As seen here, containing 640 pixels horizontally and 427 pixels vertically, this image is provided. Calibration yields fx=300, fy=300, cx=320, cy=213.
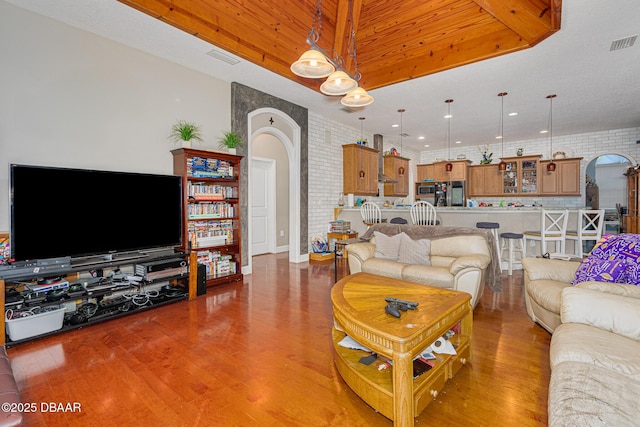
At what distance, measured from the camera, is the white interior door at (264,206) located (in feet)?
22.3

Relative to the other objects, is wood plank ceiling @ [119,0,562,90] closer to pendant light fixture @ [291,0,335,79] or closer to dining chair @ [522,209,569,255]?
pendant light fixture @ [291,0,335,79]

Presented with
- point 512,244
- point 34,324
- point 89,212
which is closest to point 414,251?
point 512,244

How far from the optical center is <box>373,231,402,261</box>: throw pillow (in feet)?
12.4

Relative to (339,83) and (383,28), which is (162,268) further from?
(383,28)

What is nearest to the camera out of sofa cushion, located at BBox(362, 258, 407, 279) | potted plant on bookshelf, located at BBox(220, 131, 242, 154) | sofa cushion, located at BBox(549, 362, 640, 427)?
sofa cushion, located at BBox(549, 362, 640, 427)

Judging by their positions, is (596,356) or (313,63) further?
(313,63)

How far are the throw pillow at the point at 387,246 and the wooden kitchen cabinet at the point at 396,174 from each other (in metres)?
4.51

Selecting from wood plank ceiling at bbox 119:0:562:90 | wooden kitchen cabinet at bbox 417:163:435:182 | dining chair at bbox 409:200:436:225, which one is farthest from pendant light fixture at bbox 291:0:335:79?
wooden kitchen cabinet at bbox 417:163:435:182

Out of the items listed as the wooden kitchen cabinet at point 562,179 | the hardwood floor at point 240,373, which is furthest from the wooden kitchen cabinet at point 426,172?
the hardwood floor at point 240,373

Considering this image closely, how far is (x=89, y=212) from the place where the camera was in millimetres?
3025

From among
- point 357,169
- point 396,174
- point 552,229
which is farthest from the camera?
point 396,174

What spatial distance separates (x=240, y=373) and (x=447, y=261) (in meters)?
2.58

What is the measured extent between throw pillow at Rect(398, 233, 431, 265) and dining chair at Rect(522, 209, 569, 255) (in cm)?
219

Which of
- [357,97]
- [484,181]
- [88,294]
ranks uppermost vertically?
[357,97]
